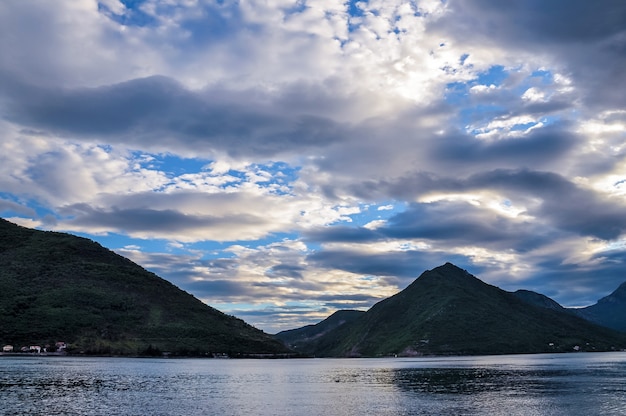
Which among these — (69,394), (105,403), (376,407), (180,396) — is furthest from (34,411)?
(376,407)

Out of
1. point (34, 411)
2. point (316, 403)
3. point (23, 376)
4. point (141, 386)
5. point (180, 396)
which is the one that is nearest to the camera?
point (34, 411)

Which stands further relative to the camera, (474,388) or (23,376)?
(23,376)

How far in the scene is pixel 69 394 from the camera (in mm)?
108000

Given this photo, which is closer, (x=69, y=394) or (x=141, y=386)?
(x=69, y=394)

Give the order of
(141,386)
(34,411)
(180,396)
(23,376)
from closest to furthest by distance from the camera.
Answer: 1. (34,411)
2. (180,396)
3. (141,386)
4. (23,376)

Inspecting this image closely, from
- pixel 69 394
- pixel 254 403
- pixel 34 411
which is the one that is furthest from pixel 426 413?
pixel 69 394

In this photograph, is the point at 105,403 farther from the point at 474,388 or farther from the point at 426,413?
the point at 474,388

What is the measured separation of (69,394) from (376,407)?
59220mm

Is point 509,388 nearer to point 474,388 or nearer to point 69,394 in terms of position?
point 474,388

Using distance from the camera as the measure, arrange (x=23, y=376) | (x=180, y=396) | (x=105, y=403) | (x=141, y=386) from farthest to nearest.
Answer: (x=23, y=376)
(x=141, y=386)
(x=180, y=396)
(x=105, y=403)

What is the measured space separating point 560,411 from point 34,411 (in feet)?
263

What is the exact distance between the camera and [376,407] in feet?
318

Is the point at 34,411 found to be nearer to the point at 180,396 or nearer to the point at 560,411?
the point at 180,396

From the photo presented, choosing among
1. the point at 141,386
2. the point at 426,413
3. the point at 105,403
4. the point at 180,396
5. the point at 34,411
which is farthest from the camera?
the point at 141,386
